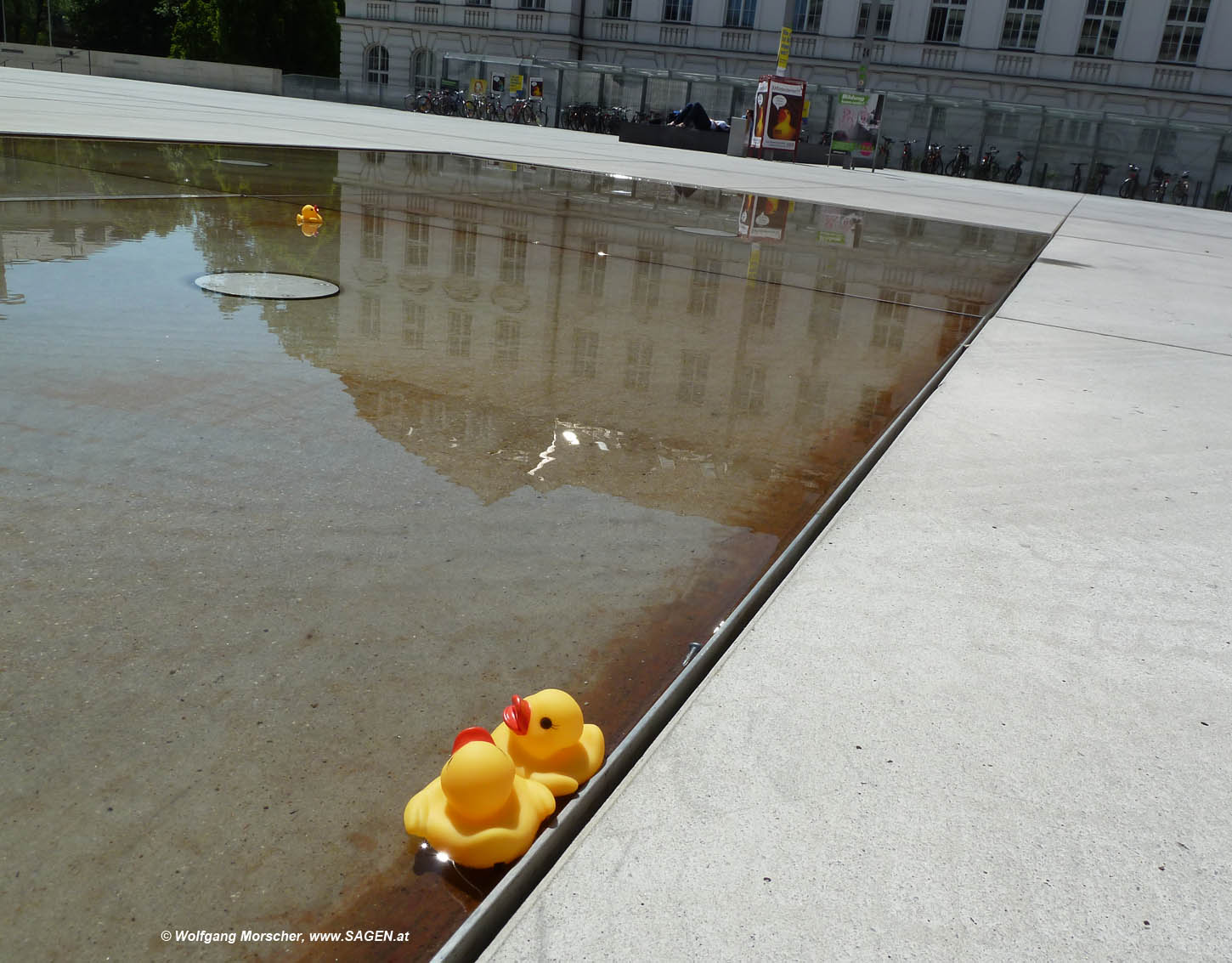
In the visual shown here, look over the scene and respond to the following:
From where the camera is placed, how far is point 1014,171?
37344mm

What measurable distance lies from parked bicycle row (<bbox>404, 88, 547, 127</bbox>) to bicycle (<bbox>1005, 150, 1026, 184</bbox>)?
1938cm

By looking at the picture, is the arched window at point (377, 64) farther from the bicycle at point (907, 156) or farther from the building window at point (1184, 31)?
the building window at point (1184, 31)

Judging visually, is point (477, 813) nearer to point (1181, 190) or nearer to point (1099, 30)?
point (1181, 190)

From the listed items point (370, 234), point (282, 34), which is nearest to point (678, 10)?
point (282, 34)

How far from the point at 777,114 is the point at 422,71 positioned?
102ft

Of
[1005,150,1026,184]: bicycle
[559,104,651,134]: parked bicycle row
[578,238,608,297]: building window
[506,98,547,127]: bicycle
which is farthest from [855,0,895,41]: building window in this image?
[578,238,608,297]: building window

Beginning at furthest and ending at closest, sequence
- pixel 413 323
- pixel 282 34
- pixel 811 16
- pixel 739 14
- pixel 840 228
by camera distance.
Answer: pixel 282 34, pixel 739 14, pixel 811 16, pixel 840 228, pixel 413 323

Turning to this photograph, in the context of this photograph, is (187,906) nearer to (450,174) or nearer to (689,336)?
(689,336)

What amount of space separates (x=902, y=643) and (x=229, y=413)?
2.50 metres

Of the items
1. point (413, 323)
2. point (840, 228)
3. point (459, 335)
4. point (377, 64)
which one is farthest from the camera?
point (377, 64)

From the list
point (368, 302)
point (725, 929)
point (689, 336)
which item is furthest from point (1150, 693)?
point (368, 302)

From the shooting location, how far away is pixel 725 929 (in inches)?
61.7

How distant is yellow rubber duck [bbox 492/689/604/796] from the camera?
1923 millimetres

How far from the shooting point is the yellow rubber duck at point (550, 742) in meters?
1.92
